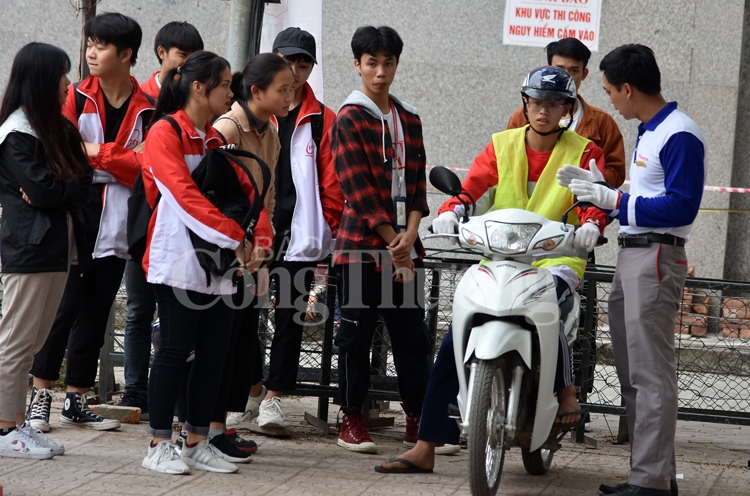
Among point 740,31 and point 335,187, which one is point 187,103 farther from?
point 740,31

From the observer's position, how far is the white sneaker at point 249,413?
5.28 metres

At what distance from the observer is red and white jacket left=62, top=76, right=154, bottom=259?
195 inches

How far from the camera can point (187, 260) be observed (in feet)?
13.7

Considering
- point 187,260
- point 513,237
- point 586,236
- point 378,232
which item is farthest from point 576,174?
point 187,260

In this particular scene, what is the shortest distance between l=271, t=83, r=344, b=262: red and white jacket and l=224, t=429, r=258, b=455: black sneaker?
983 mm

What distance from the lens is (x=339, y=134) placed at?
481 centimetres

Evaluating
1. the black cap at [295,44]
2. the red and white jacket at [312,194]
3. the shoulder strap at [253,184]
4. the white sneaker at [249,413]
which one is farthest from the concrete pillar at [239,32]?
the white sneaker at [249,413]

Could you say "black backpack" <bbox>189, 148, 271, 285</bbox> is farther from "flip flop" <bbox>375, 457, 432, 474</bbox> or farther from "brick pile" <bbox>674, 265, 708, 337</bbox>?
"brick pile" <bbox>674, 265, 708, 337</bbox>

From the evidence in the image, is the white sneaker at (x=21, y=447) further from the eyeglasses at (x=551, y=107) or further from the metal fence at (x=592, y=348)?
the eyeglasses at (x=551, y=107)

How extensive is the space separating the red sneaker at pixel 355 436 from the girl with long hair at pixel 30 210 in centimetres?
146

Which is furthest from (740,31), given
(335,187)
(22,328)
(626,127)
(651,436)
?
(22,328)

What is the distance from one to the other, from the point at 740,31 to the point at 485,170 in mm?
5037

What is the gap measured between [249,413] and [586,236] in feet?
7.44

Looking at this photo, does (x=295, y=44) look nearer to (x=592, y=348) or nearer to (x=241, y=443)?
(x=241, y=443)
